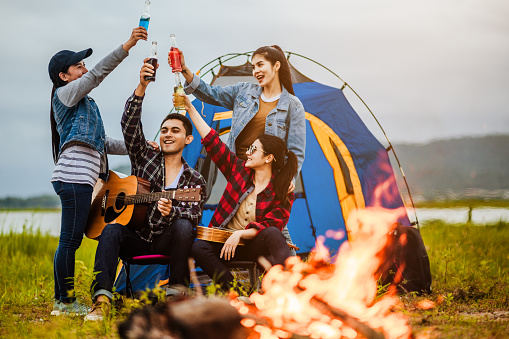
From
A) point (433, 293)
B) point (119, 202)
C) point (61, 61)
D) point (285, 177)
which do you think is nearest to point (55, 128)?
point (61, 61)

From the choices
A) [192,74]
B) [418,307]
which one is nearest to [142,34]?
[192,74]

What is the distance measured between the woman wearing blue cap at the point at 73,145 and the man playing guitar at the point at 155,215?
0.22 metres

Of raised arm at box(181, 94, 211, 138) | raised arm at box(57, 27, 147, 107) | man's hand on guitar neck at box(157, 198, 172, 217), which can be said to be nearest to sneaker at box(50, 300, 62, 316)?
man's hand on guitar neck at box(157, 198, 172, 217)

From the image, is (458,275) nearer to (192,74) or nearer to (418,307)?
(418,307)

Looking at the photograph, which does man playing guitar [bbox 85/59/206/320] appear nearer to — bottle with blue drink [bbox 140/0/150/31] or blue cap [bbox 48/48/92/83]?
bottle with blue drink [bbox 140/0/150/31]

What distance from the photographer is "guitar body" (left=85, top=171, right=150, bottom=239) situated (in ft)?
11.8

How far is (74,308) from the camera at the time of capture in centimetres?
347

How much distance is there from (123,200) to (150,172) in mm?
292

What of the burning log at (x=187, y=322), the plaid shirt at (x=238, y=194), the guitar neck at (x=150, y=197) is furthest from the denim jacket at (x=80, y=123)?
the burning log at (x=187, y=322)

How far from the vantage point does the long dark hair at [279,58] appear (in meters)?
4.18

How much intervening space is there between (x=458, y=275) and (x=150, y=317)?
3.59m

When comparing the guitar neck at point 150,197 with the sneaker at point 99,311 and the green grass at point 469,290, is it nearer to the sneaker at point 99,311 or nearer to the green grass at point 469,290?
the sneaker at point 99,311

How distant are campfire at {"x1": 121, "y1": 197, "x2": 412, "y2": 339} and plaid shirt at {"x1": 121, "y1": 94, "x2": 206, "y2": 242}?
2.47ft

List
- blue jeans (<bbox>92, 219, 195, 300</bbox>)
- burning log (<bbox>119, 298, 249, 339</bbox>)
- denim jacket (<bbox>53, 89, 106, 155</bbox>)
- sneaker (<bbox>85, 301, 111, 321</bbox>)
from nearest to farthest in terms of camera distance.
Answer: burning log (<bbox>119, 298, 249, 339</bbox>) → sneaker (<bbox>85, 301, 111, 321</bbox>) → blue jeans (<bbox>92, 219, 195, 300</bbox>) → denim jacket (<bbox>53, 89, 106, 155</bbox>)
